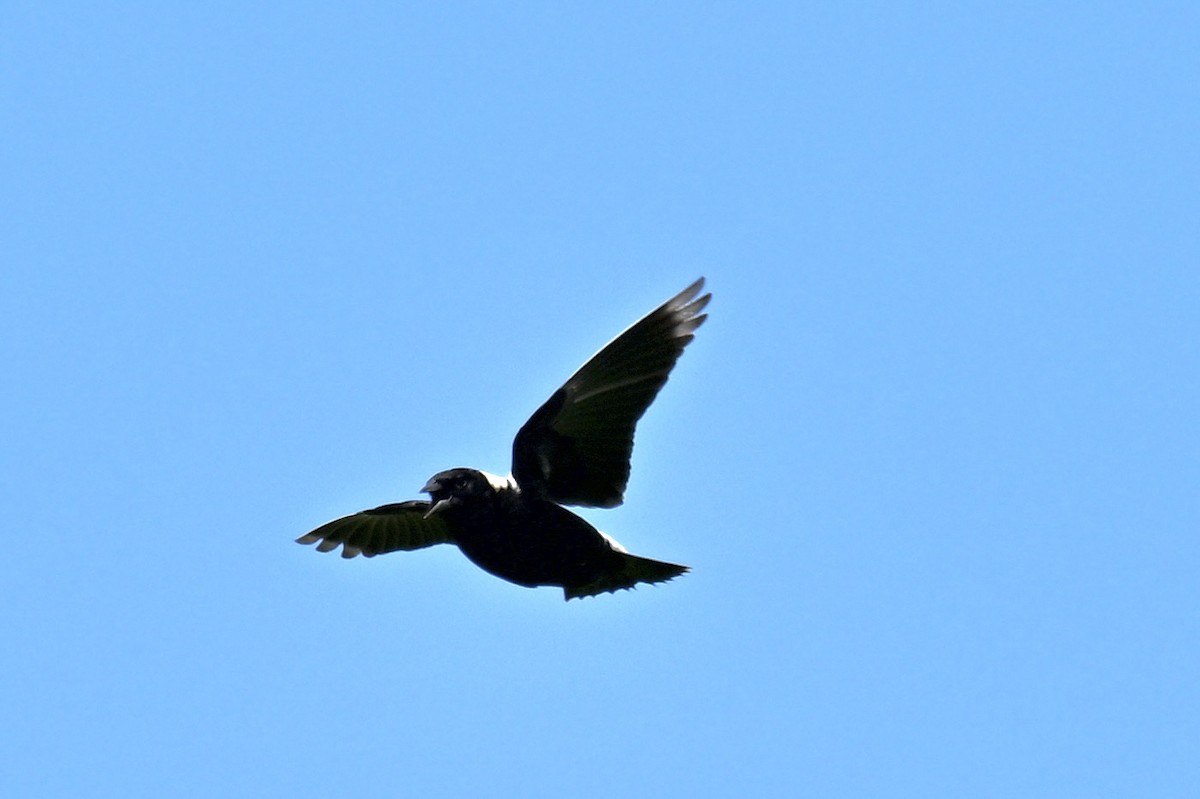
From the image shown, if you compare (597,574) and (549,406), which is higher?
(549,406)

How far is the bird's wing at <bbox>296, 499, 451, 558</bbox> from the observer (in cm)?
1603

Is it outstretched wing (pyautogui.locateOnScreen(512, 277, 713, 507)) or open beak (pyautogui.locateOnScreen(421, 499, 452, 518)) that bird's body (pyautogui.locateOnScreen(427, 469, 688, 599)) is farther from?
outstretched wing (pyautogui.locateOnScreen(512, 277, 713, 507))

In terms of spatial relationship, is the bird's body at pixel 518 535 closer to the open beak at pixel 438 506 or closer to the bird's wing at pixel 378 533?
the open beak at pixel 438 506

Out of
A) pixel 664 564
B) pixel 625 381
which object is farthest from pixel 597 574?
pixel 625 381

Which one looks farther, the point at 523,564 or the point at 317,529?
the point at 317,529

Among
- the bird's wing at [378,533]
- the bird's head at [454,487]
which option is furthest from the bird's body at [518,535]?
the bird's wing at [378,533]

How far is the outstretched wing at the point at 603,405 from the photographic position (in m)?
14.5

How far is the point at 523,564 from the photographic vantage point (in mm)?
14234

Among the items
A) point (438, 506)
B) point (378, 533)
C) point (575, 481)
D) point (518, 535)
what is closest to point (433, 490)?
point (438, 506)

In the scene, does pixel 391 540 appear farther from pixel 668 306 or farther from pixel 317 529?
pixel 668 306

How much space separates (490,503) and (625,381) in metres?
1.47

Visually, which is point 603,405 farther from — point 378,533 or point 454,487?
point 378,533

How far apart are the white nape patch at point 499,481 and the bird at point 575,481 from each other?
11mm

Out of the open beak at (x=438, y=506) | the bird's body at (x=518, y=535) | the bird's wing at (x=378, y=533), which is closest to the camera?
the open beak at (x=438, y=506)
